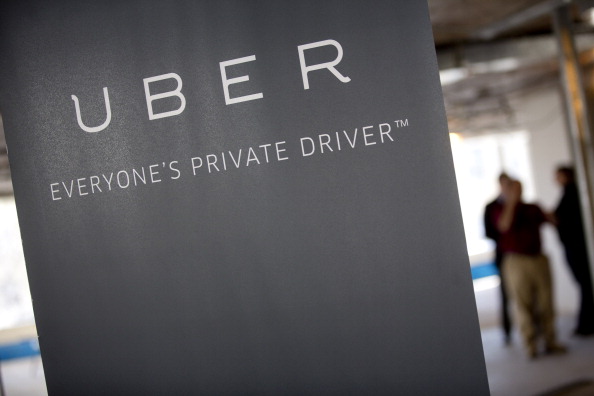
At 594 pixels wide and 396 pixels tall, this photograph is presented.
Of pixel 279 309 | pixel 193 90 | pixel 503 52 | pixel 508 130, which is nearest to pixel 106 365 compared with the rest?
pixel 279 309

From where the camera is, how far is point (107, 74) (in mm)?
2480

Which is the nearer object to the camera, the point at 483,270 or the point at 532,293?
the point at 532,293

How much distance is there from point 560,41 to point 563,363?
3.07 metres

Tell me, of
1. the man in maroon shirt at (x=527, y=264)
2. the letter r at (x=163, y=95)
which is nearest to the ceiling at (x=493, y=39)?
the man in maroon shirt at (x=527, y=264)

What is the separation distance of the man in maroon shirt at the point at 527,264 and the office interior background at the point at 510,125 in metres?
0.34

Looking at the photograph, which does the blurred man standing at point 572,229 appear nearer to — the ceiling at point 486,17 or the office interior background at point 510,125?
the office interior background at point 510,125

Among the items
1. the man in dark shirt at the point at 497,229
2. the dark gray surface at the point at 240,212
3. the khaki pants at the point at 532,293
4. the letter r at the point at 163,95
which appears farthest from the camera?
the man in dark shirt at the point at 497,229

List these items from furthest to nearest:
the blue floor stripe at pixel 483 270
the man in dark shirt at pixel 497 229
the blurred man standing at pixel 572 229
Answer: the blue floor stripe at pixel 483 270 < the blurred man standing at pixel 572 229 < the man in dark shirt at pixel 497 229

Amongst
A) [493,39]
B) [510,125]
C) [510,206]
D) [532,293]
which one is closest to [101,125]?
[510,206]

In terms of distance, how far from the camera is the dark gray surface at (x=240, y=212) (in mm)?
2281

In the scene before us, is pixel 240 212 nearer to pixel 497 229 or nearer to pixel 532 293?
pixel 532 293

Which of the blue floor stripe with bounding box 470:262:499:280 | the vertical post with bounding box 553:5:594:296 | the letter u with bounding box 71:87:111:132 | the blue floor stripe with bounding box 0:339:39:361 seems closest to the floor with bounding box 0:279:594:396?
the vertical post with bounding box 553:5:594:296

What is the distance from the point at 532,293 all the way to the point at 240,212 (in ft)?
13.7

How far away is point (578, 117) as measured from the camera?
605 cm
